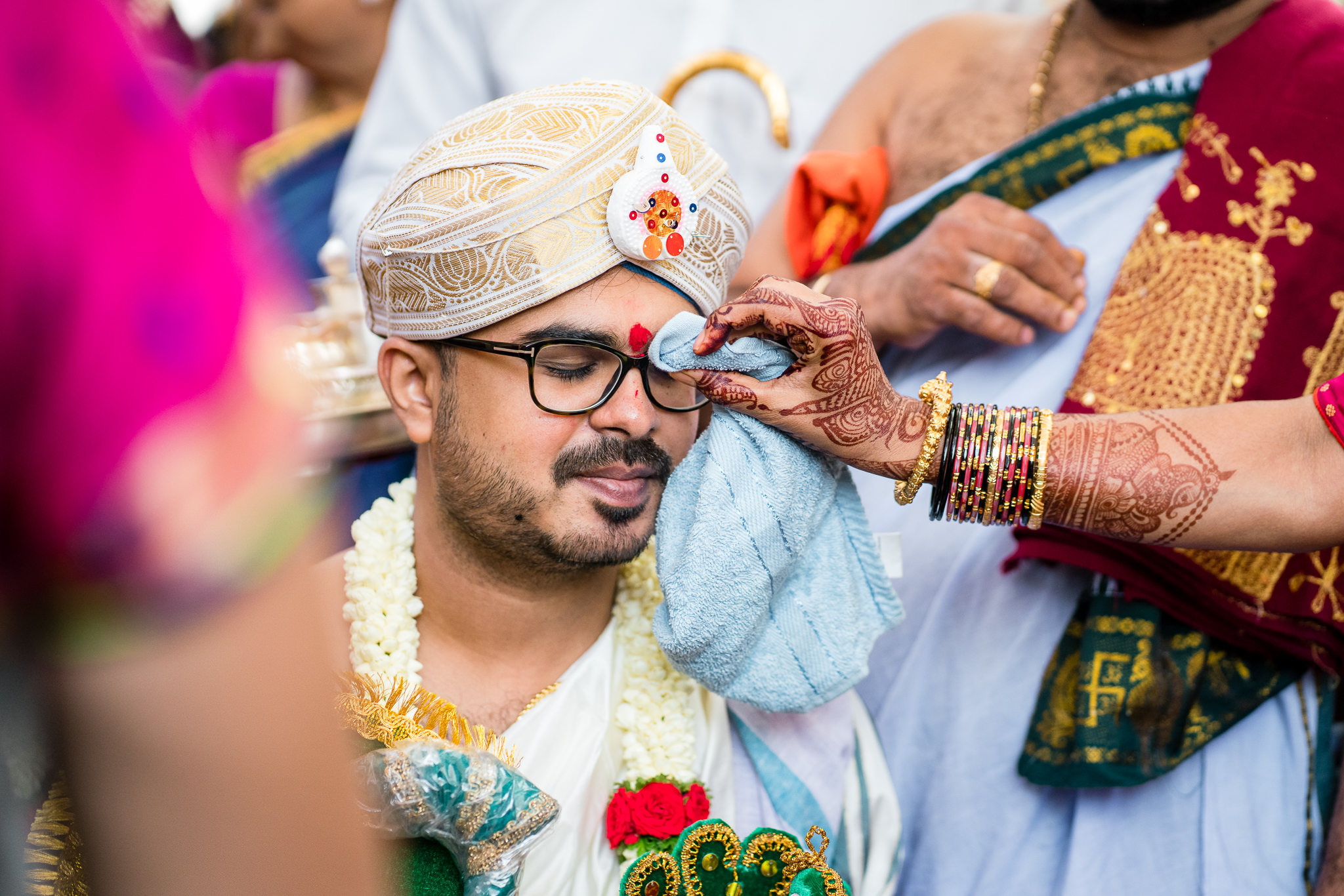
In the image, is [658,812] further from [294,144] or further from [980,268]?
[294,144]

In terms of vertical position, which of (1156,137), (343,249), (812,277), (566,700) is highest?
(1156,137)

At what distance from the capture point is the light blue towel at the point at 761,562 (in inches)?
57.7

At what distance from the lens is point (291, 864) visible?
48cm

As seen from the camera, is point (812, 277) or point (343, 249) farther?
point (343, 249)

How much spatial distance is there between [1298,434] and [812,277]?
3.42 ft

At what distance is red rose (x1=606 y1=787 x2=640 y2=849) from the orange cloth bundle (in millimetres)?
1182

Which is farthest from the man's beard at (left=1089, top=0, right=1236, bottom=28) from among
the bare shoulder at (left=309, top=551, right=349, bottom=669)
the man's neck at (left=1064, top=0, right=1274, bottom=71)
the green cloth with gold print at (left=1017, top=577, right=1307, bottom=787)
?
the bare shoulder at (left=309, top=551, right=349, bottom=669)

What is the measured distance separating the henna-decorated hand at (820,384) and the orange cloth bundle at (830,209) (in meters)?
0.82

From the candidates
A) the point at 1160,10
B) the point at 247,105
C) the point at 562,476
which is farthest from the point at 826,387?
the point at 247,105

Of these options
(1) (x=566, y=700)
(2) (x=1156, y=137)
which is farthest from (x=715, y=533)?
(2) (x=1156, y=137)

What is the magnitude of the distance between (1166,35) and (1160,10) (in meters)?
0.06

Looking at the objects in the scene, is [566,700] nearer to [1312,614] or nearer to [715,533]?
[715,533]

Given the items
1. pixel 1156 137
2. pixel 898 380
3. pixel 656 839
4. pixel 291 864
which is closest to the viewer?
pixel 291 864

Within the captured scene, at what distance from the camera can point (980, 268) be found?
195 cm
